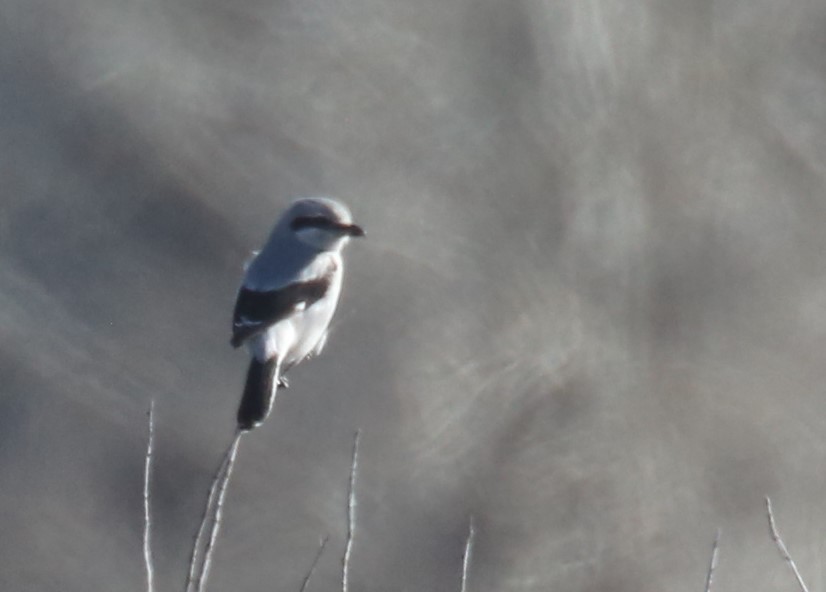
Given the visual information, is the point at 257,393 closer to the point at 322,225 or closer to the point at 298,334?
the point at 298,334

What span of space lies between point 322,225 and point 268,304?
24 centimetres

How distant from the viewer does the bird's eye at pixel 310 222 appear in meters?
2.65

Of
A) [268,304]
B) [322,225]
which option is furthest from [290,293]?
[322,225]

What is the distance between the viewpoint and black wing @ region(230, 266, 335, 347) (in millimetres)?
2457

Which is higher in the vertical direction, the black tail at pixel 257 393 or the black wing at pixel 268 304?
the black wing at pixel 268 304

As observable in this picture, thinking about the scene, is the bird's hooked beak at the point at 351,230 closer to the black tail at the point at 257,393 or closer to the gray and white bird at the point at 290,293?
the gray and white bird at the point at 290,293

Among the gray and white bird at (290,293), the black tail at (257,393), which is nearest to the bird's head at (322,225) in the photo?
the gray and white bird at (290,293)

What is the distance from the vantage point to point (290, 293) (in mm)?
2549

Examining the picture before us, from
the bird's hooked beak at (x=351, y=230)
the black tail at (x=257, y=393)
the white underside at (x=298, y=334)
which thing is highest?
the bird's hooked beak at (x=351, y=230)

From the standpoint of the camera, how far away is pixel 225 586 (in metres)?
4.70

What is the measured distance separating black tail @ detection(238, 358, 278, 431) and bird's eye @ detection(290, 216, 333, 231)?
365 mm

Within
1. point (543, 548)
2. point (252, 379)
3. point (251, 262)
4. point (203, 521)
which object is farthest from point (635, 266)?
point (203, 521)

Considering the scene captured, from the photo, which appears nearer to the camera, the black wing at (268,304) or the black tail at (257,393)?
the black tail at (257,393)

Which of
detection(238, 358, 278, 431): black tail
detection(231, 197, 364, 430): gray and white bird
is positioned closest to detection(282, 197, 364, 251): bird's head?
detection(231, 197, 364, 430): gray and white bird
